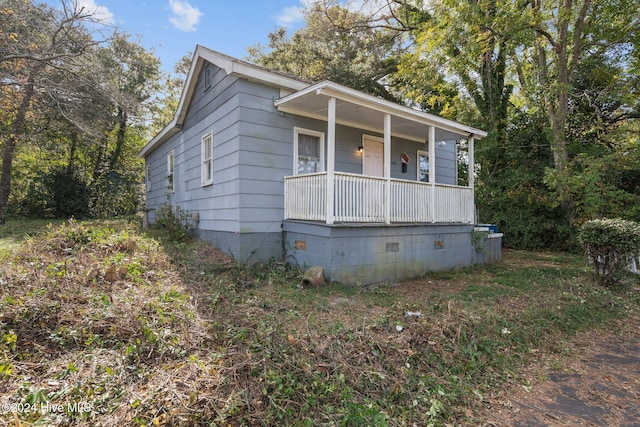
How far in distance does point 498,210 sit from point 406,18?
8.56 metres

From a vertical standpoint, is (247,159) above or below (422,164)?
below

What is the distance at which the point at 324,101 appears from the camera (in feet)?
21.3

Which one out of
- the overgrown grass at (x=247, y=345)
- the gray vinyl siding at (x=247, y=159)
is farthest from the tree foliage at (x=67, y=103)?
the overgrown grass at (x=247, y=345)

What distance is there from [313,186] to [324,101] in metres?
1.74

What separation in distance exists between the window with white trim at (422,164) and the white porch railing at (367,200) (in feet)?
7.34

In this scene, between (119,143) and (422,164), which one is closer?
(422,164)

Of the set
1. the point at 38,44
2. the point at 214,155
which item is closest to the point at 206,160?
the point at 214,155

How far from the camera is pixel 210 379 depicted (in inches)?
101

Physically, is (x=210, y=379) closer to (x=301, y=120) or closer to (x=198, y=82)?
(x=301, y=120)

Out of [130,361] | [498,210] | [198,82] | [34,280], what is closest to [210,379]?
[130,361]

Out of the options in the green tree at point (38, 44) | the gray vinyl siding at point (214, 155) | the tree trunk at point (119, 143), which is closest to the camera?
the gray vinyl siding at point (214, 155)

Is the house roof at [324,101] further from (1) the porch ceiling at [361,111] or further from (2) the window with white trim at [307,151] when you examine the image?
(2) the window with white trim at [307,151]

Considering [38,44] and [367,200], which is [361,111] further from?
[38,44]

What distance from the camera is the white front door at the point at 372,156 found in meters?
8.58
